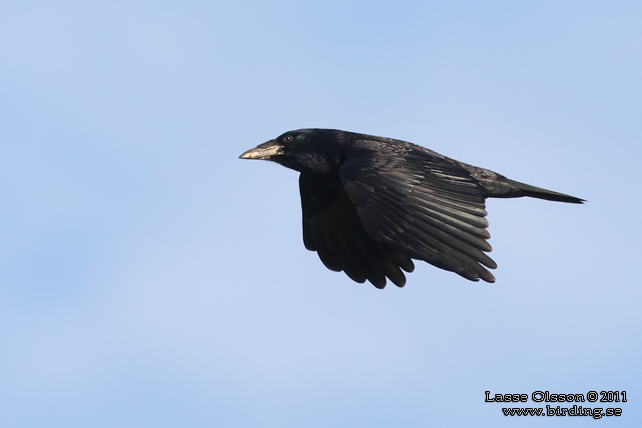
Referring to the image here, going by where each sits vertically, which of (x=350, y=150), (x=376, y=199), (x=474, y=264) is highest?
(x=350, y=150)

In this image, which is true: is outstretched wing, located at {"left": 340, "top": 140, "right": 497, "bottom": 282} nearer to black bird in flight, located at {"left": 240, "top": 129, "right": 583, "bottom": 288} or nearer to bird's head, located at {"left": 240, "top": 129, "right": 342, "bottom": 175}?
black bird in flight, located at {"left": 240, "top": 129, "right": 583, "bottom": 288}

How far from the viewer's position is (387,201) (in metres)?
11.4

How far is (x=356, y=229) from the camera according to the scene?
14.2m

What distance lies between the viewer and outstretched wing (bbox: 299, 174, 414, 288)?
13.9 m

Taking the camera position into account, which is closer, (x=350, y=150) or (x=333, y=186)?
(x=350, y=150)

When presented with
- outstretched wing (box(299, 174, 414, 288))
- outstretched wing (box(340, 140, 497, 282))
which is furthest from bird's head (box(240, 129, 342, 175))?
outstretched wing (box(340, 140, 497, 282))

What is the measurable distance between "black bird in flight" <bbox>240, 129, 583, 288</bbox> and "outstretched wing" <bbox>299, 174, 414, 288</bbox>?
0.04 feet

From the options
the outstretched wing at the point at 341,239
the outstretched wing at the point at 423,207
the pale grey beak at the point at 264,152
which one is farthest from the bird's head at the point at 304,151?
the outstretched wing at the point at 423,207

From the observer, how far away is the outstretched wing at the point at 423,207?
10.7 meters

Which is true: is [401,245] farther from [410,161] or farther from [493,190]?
[493,190]

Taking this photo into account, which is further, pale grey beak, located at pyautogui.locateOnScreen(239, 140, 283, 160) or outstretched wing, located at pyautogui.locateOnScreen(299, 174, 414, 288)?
pale grey beak, located at pyautogui.locateOnScreen(239, 140, 283, 160)

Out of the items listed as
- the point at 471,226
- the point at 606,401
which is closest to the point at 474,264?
the point at 471,226

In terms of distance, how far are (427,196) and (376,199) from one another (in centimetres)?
53

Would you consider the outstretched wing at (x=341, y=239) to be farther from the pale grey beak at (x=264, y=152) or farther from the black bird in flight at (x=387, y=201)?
the pale grey beak at (x=264, y=152)
